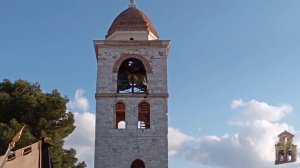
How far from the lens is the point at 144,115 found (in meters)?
21.4

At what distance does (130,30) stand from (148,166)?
5244mm

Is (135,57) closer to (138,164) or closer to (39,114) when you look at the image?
(138,164)

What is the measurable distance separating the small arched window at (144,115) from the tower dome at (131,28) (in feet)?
8.52

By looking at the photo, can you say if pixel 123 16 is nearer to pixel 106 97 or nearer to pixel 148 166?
pixel 106 97

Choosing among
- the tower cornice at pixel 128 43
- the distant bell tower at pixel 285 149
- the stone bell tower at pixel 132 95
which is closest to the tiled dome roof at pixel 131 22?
the stone bell tower at pixel 132 95

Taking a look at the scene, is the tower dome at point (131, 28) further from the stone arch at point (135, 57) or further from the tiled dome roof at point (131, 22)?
the stone arch at point (135, 57)

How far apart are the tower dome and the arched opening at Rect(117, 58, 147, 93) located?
3.08 ft

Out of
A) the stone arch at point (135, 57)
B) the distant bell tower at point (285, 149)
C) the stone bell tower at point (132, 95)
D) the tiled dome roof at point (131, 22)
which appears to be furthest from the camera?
the distant bell tower at point (285, 149)

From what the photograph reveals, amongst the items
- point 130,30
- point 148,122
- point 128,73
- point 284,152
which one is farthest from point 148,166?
point 284,152

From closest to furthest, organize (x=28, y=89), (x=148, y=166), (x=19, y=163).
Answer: (x=19, y=163) < (x=148, y=166) < (x=28, y=89)

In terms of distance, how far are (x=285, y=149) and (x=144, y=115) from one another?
6.52 metres

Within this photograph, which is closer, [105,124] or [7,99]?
[105,124]

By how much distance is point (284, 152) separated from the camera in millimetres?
23516

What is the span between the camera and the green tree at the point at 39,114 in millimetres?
21562
